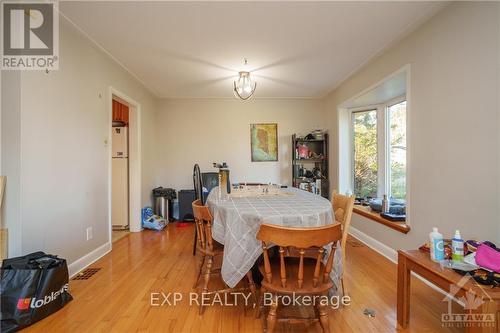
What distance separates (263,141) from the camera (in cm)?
486

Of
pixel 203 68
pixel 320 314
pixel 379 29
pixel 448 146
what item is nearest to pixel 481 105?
pixel 448 146

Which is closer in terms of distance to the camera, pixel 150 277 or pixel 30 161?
pixel 30 161

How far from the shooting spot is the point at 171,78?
3703 millimetres

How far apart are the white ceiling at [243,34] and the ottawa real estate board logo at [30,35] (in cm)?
16

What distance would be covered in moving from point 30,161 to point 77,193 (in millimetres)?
621

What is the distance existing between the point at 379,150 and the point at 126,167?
3991 millimetres

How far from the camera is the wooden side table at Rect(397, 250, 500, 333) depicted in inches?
45.2

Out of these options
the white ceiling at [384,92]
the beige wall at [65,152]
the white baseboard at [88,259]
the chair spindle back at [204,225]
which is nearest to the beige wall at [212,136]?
the white ceiling at [384,92]

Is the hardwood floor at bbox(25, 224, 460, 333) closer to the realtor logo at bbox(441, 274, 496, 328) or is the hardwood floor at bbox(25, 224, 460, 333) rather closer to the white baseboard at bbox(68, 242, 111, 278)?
the white baseboard at bbox(68, 242, 111, 278)

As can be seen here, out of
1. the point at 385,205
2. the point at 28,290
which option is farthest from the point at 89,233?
the point at 385,205

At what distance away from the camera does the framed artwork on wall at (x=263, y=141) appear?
15.9 feet

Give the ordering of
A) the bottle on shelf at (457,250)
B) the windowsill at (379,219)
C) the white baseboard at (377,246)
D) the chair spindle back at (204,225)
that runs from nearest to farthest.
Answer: the bottle on shelf at (457,250) < the chair spindle back at (204,225) < the windowsill at (379,219) < the white baseboard at (377,246)

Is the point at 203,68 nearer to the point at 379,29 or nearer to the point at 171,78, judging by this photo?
the point at 171,78

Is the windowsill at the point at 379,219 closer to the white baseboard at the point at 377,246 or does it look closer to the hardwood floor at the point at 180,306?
the white baseboard at the point at 377,246
